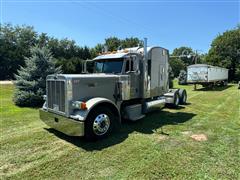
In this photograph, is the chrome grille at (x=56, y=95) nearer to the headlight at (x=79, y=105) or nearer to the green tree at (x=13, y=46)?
the headlight at (x=79, y=105)

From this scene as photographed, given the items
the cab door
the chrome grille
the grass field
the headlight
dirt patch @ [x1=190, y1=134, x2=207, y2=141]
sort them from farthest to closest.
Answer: the cab door < dirt patch @ [x1=190, y1=134, x2=207, y2=141] < the chrome grille < the headlight < the grass field

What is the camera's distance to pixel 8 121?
728 centimetres

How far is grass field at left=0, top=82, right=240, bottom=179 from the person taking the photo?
3.73 metres

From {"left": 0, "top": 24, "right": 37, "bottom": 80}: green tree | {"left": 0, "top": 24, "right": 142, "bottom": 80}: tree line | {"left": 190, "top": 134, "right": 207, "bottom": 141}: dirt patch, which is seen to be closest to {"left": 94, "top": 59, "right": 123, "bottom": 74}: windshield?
{"left": 190, "top": 134, "right": 207, "bottom": 141}: dirt patch

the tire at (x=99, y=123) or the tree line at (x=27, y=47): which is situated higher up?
the tree line at (x=27, y=47)

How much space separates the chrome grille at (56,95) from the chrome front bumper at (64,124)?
8.9 inches

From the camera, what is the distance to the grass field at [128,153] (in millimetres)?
3732

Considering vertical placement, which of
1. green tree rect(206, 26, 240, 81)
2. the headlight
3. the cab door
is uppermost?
green tree rect(206, 26, 240, 81)

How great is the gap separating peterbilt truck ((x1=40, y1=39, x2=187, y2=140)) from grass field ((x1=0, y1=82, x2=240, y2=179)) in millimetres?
460

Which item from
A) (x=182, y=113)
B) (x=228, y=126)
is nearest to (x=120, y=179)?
(x=228, y=126)

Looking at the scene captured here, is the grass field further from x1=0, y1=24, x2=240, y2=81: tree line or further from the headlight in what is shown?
x1=0, y1=24, x2=240, y2=81: tree line

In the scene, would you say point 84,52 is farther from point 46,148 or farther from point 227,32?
point 46,148

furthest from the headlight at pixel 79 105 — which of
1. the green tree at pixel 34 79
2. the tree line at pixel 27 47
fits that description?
the tree line at pixel 27 47

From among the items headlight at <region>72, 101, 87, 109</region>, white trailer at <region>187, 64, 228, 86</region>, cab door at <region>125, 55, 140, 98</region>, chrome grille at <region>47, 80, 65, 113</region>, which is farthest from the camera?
white trailer at <region>187, 64, 228, 86</region>
